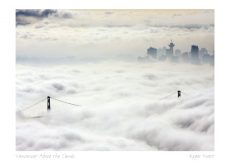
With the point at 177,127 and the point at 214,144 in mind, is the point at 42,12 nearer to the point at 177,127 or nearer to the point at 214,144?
the point at 177,127

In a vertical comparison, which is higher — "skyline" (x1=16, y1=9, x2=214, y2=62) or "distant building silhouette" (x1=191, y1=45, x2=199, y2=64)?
"skyline" (x1=16, y1=9, x2=214, y2=62)

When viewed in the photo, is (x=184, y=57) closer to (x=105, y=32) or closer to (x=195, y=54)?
(x=195, y=54)

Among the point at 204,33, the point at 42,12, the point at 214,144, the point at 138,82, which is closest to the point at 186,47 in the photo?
the point at 204,33

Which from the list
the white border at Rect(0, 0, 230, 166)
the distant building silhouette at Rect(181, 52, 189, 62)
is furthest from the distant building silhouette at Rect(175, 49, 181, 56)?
the white border at Rect(0, 0, 230, 166)

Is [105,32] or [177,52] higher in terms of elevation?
[105,32]

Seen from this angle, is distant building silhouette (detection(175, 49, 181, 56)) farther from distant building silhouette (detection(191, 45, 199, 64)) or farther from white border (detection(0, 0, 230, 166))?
white border (detection(0, 0, 230, 166))

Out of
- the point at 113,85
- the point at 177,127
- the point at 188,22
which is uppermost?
the point at 188,22

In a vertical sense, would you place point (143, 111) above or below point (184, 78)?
below
